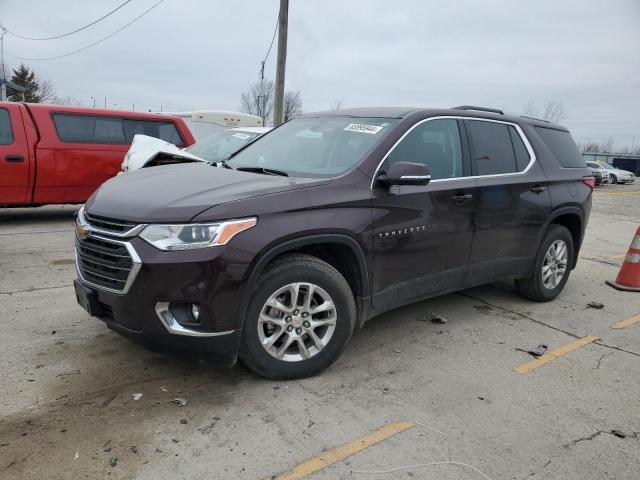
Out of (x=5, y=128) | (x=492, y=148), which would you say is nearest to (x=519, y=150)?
(x=492, y=148)

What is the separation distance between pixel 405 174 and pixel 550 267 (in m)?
2.62

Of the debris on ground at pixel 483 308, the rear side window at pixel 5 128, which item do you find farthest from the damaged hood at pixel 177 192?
the rear side window at pixel 5 128

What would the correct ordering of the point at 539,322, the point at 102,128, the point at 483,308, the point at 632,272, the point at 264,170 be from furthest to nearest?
the point at 102,128
the point at 632,272
the point at 483,308
the point at 539,322
the point at 264,170

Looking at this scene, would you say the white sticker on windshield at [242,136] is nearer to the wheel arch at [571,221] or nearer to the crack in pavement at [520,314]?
the crack in pavement at [520,314]

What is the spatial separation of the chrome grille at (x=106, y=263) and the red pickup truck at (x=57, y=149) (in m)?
5.52

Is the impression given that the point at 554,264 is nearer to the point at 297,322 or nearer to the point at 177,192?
the point at 297,322

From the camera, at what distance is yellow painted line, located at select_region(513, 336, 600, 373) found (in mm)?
3866

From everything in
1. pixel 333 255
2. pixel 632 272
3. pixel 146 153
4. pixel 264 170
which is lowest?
pixel 632 272

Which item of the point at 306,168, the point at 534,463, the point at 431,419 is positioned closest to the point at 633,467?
the point at 534,463

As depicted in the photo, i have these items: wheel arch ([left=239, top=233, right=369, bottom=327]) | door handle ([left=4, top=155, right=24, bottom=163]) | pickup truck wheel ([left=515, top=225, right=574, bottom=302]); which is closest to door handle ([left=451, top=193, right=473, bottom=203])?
wheel arch ([left=239, top=233, right=369, bottom=327])

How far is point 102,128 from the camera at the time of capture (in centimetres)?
873

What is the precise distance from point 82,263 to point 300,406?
1.64m

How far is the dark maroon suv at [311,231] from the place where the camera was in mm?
2969

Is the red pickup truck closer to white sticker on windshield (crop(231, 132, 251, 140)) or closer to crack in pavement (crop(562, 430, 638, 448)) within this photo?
white sticker on windshield (crop(231, 132, 251, 140))
